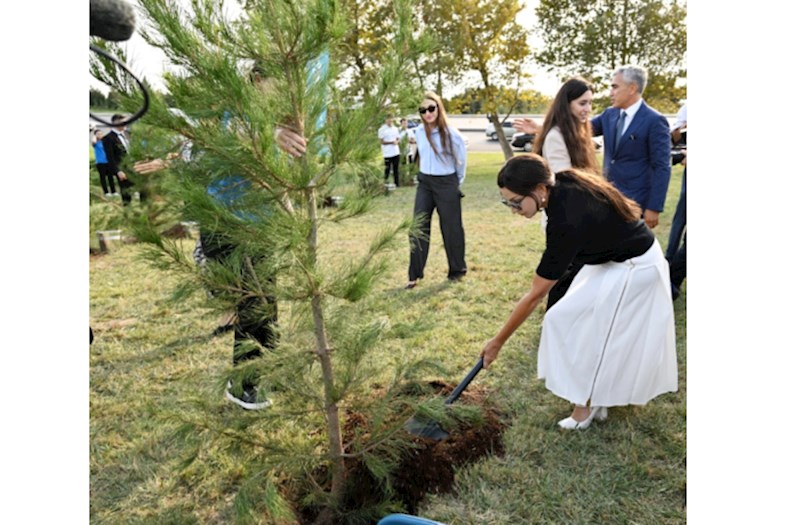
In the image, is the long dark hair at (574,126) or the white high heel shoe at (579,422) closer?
the white high heel shoe at (579,422)

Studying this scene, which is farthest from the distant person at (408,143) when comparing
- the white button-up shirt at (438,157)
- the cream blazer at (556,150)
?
the cream blazer at (556,150)

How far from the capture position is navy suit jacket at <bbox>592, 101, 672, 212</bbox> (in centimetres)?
428

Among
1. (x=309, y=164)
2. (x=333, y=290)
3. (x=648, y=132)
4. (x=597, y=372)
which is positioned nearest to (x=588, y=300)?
(x=597, y=372)

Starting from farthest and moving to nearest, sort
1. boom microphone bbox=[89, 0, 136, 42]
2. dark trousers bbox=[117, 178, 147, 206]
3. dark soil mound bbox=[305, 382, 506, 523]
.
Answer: dark trousers bbox=[117, 178, 147, 206]
dark soil mound bbox=[305, 382, 506, 523]
boom microphone bbox=[89, 0, 136, 42]

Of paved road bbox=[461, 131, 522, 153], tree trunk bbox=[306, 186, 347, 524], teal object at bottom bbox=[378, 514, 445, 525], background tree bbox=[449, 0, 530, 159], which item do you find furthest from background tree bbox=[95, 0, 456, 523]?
paved road bbox=[461, 131, 522, 153]

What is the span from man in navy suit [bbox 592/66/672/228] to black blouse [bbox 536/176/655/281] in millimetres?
1436

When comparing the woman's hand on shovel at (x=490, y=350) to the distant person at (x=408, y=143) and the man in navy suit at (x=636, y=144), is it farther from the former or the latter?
the man in navy suit at (x=636, y=144)

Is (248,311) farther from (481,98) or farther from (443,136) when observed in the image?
(481,98)

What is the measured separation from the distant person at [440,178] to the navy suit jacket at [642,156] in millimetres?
1481

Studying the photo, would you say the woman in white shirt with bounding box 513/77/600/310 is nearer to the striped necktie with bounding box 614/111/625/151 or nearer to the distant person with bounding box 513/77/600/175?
the distant person with bounding box 513/77/600/175

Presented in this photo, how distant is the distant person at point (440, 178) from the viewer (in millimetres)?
5664

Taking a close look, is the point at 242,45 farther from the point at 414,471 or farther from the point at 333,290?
the point at 414,471

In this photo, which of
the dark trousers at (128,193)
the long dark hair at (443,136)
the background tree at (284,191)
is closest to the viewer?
the background tree at (284,191)

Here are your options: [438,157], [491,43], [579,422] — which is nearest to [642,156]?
[438,157]
